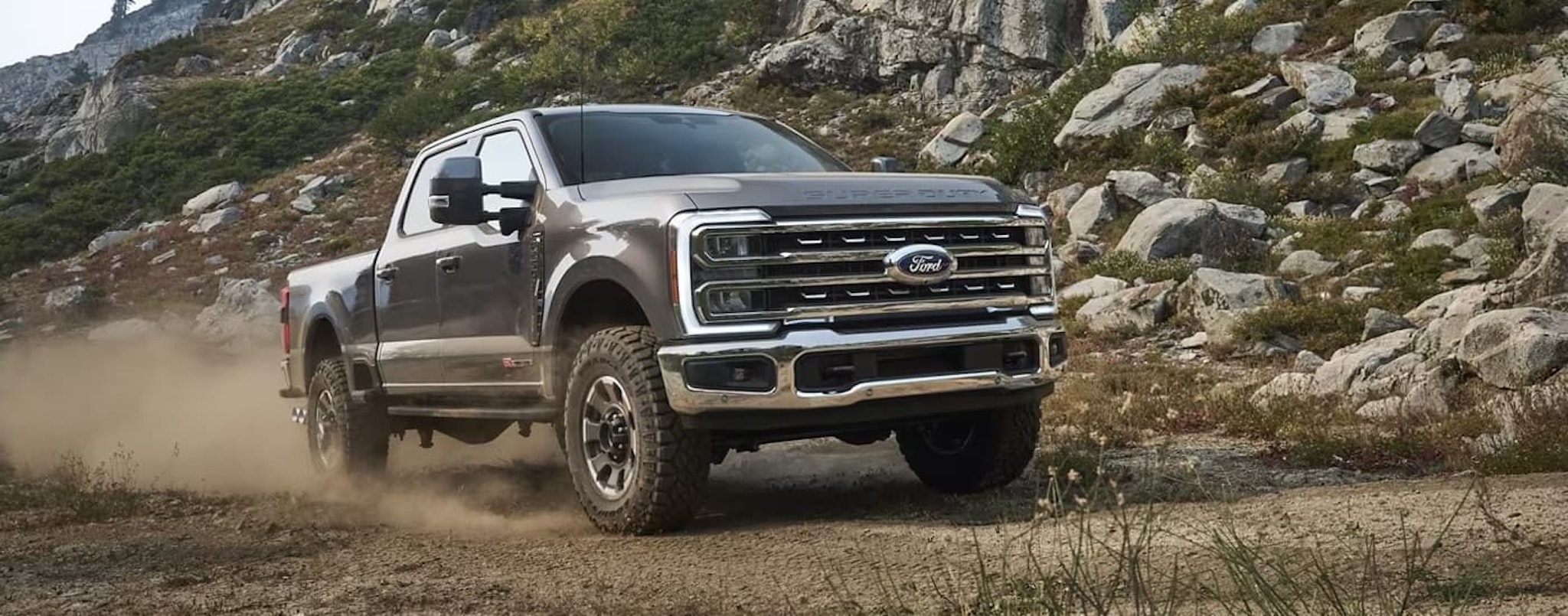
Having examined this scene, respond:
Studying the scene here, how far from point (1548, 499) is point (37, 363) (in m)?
21.7

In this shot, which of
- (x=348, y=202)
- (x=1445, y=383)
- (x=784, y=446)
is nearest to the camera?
(x=1445, y=383)

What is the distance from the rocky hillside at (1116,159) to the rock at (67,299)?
0.07m

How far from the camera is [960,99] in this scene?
32.6m

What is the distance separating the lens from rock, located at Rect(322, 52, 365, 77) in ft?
157

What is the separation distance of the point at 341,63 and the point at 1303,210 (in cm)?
3902

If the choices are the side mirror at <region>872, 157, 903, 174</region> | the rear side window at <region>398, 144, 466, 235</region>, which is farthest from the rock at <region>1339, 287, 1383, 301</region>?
the rear side window at <region>398, 144, 466, 235</region>

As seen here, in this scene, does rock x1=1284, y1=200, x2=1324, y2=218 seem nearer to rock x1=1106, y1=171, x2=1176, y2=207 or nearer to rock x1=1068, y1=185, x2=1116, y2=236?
rock x1=1106, y1=171, x2=1176, y2=207

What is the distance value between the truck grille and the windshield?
121 centimetres

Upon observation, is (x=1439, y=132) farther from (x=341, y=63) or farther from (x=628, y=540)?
(x=341, y=63)

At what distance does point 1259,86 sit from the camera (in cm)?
2144

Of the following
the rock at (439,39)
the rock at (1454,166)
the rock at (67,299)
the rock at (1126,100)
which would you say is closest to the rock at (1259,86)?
the rock at (1126,100)

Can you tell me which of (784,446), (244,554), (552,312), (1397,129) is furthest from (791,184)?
(1397,129)

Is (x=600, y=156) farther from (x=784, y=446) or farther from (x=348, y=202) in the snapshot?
(x=348, y=202)

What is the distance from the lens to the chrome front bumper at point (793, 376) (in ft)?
18.2
